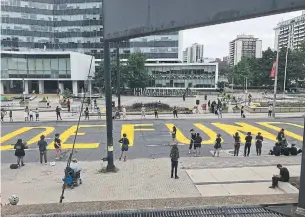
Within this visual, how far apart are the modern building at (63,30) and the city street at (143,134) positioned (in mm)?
61246

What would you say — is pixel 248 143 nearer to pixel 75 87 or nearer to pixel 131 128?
pixel 131 128

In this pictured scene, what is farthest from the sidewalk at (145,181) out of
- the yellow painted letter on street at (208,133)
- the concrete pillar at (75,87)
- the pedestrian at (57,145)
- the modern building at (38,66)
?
the concrete pillar at (75,87)

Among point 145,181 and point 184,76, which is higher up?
point 184,76

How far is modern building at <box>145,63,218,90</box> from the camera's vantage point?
2881 inches

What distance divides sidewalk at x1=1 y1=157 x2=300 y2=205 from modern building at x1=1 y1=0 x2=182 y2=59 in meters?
74.3

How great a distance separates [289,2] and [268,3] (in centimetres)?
32

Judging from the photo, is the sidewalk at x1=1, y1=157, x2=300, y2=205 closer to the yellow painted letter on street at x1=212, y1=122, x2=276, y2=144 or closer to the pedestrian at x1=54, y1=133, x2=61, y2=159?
the pedestrian at x1=54, y1=133, x2=61, y2=159

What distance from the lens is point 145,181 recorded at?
11.0 meters

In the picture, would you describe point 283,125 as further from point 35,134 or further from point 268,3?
point 268,3

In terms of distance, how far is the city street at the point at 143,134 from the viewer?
52.7 feet

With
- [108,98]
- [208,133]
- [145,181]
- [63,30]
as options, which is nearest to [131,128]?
[208,133]

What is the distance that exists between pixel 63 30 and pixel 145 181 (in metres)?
90.3

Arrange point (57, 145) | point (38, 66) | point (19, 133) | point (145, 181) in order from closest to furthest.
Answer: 1. point (145, 181)
2. point (57, 145)
3. point (19, 133)
4. point (38, 66)

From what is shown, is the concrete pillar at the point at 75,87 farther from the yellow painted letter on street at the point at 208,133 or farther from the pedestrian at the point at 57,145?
the pedestrian at the point at 57,145
